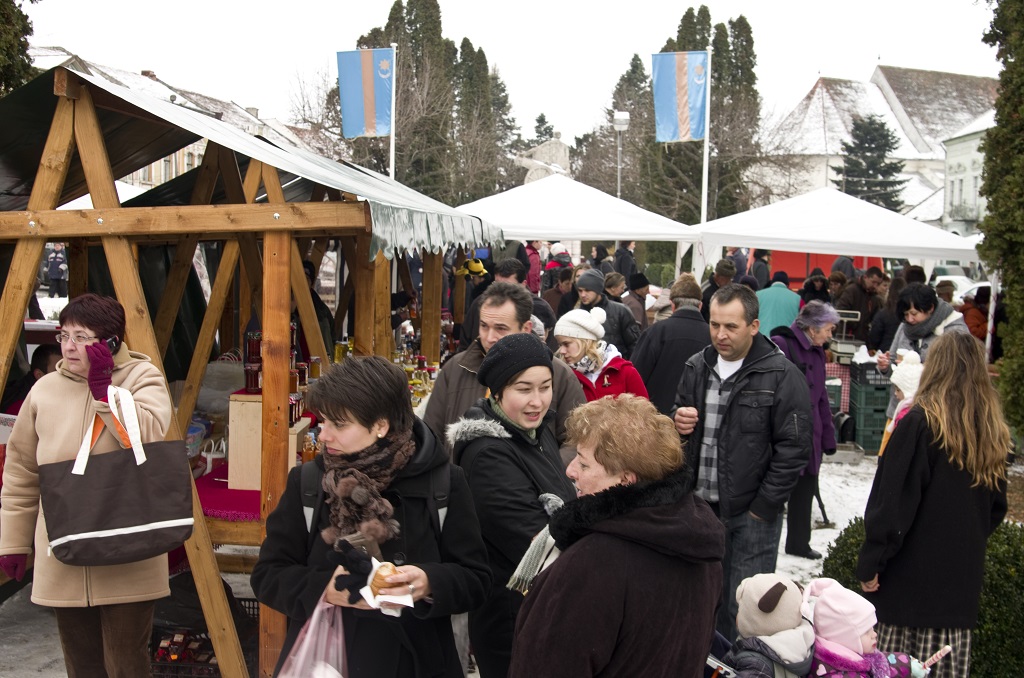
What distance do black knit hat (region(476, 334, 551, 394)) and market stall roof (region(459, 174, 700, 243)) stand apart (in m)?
9.00

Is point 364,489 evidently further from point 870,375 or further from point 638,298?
point 638,298

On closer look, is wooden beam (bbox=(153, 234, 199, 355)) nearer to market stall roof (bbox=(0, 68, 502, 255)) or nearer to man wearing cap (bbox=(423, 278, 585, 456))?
market stall roof (bbox=(0, 68, 502, 255))

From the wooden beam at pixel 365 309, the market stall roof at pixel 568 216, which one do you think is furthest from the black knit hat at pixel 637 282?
the wooden beam at pixel 365 309

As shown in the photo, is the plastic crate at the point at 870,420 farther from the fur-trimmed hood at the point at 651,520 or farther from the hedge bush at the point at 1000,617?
the fur-trimmed hood at the point at 651,520

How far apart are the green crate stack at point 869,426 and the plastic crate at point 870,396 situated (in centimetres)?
3

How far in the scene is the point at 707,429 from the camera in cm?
445

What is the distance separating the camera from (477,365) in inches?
156

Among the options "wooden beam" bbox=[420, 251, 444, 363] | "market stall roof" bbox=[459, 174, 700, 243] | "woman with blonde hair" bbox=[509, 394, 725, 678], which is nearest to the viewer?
"woman with blonde hair" bbox=[509, 394, 725, 678]

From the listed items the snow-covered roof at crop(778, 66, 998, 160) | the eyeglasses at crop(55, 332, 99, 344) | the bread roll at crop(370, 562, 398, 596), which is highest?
the snow-covered roof at crop(778, 66, 998, 160)

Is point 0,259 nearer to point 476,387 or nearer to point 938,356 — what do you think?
point 476,387

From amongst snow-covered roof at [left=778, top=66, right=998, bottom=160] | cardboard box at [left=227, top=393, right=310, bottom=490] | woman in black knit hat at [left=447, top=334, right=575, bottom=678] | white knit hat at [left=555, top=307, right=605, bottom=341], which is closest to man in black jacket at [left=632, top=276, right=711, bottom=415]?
white knit hat at [left=555, top=307, right=605, bottom=341]

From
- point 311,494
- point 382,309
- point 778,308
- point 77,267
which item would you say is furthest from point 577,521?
point 778,308

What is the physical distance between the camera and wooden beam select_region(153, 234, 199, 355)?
616 centimetres

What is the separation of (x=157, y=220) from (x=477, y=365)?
1.66 m
